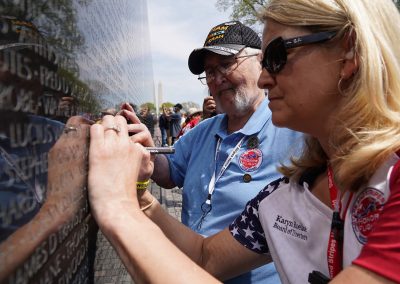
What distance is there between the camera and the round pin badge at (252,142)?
73.7 inches

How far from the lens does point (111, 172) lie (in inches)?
37.6

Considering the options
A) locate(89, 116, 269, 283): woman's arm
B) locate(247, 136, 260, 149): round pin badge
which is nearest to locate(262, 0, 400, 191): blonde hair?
locate(89, 116, 269, 283): woman's arm

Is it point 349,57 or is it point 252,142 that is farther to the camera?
point 252,142

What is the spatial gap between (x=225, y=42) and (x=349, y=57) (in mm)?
1087

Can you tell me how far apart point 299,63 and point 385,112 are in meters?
0.28

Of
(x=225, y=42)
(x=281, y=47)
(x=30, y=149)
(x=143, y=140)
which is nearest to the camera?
(x=30, y=149)

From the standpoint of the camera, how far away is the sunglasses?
1.12m

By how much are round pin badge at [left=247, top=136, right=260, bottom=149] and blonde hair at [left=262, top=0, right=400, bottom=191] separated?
28.3 inches

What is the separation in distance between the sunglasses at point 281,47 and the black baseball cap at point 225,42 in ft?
2.77

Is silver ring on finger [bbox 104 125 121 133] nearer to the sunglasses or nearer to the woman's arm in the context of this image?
the woman's arm

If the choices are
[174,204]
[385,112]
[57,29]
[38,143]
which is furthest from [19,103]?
[174,204]

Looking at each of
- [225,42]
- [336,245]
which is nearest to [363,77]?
[336,245]

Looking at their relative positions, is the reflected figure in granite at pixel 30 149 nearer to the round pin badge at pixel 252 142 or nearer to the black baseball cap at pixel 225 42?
the round pin badge at pixel 252 142

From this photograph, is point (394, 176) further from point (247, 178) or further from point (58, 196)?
point (247, 178)
